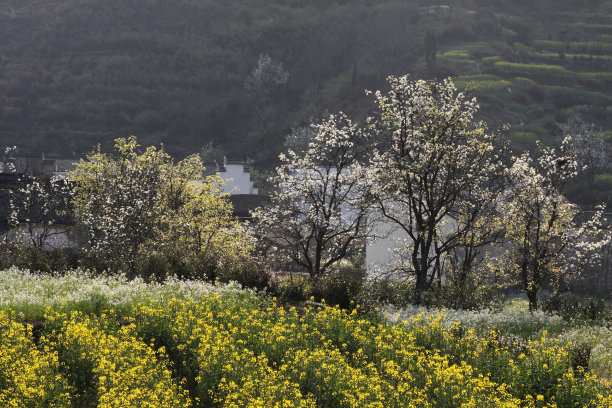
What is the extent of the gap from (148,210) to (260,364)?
816 inches

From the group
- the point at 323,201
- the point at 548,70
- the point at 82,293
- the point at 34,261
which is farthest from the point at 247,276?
the point at 548,70

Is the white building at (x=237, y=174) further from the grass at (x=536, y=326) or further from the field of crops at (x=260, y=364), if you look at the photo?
the field of crops at (x=260, y=364)

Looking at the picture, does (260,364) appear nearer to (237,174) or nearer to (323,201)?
(323,201)

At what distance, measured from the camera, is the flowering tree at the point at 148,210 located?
30125 millimetres

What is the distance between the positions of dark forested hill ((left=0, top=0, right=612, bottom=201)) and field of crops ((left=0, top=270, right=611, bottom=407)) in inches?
3068

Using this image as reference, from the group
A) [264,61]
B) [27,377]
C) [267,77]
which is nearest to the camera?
[27,377]

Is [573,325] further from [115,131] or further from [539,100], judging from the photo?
[115,131]

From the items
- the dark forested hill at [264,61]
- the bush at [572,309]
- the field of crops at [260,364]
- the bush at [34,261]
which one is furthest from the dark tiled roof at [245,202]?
the dark forested hill at [264,61]

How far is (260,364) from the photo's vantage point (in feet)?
38.0

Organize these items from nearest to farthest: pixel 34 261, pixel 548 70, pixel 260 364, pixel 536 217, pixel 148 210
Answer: pixel 260 364 → pixel 34 261 → pixel 536 217 → pixel 148 210 → pixel 548 70

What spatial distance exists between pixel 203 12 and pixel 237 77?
28189mm

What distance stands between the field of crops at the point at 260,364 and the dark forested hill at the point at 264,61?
7793cm

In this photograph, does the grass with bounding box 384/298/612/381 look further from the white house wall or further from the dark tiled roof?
the white house wall

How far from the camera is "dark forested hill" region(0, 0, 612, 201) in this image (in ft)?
341
